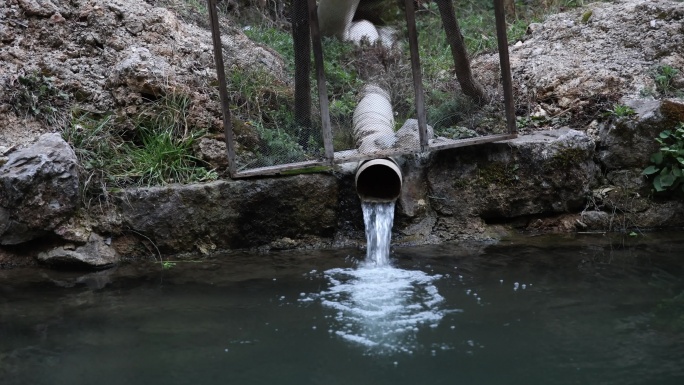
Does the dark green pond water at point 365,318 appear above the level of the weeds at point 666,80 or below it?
below

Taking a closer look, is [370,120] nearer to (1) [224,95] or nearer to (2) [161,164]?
(1) [224,95]

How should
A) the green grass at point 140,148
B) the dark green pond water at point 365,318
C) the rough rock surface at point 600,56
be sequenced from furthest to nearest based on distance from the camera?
the rough rock surface at point 600,56, the green grass at point 140,148, the dark green pond water at point 365,318

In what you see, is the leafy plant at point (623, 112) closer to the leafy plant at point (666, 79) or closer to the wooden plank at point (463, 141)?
the leafy plant at point (666, 79)

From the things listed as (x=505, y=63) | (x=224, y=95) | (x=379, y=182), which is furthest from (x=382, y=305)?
(x=505, y=63)

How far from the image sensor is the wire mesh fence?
6082 millimetres

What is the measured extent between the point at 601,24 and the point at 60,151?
568 cm

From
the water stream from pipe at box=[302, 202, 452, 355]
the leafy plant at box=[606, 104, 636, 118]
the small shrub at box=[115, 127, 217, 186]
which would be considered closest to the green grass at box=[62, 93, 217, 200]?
the small shrub at box=[115, 127, 217, 186]

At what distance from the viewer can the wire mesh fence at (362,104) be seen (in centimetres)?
608

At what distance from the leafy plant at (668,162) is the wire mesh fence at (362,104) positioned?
1273 millimetres

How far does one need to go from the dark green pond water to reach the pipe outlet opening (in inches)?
19.8

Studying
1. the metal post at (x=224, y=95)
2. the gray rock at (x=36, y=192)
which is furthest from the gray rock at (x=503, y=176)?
the gray rock at (x=36, y=192)

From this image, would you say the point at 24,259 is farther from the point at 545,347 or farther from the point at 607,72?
the point at 607,72

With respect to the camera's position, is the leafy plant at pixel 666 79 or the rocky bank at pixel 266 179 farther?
the leafy plant at pixel 666 79

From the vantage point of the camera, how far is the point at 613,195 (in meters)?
6.48
